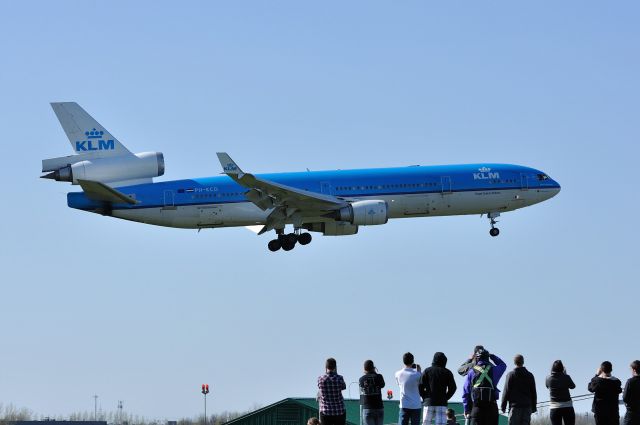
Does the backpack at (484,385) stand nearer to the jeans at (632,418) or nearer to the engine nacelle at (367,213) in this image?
the jeans at (632,418)

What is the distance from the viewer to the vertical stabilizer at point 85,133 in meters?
71.8

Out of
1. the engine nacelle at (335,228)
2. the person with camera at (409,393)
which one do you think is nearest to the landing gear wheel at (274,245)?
the engine nacelle at (335,228)

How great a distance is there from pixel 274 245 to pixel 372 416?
4203 centimetres

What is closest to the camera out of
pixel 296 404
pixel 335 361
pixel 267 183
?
pixel 335 361

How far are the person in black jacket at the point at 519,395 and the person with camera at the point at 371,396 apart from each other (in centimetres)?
307

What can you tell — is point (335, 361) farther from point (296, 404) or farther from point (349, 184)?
point (349, 184)

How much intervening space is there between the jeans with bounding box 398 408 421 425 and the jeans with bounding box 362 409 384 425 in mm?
659

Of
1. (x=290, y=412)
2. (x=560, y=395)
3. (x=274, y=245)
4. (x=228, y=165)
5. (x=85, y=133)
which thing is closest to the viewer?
(x=560, y=395)

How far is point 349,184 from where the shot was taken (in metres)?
69.1

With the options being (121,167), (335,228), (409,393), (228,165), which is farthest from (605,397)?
(121,167)

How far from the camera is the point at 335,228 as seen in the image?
70938mm

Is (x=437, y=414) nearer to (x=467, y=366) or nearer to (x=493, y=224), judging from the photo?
(x=467, y=366)

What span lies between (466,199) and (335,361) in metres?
42.4

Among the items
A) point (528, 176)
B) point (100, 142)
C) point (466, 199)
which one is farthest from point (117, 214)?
point (528, 176)
